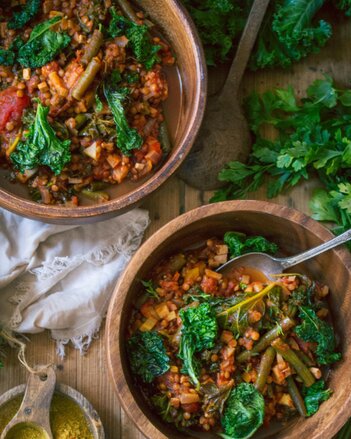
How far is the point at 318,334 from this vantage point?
3484 mm

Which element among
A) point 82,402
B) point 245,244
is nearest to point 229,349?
point 245,244

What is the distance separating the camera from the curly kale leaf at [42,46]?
3.50 meters

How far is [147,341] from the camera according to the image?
3449 millimetres

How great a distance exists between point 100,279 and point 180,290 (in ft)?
1.72

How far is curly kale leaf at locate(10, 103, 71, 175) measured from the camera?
11.1 feet

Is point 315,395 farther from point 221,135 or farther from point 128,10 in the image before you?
point 128,10

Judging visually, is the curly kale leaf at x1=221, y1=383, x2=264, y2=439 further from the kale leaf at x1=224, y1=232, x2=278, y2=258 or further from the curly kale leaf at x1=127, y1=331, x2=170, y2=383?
the kale leaf at x1=224, y1=232, x2=278, y2=258

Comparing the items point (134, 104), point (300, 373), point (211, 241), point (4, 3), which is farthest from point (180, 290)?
point (4, 3)

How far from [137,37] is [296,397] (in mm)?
1843

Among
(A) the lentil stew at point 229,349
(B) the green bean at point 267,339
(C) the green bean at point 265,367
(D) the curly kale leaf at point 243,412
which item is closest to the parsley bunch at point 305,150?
(A) the lentil stew at point 229,349

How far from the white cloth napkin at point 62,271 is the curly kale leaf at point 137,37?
2.61ft

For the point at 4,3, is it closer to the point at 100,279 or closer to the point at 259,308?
the point at 100,279

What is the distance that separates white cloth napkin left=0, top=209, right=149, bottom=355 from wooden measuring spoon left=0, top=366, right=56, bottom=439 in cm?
25

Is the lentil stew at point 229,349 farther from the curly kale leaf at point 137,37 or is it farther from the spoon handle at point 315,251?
the curly kale leaf at point 137,37
